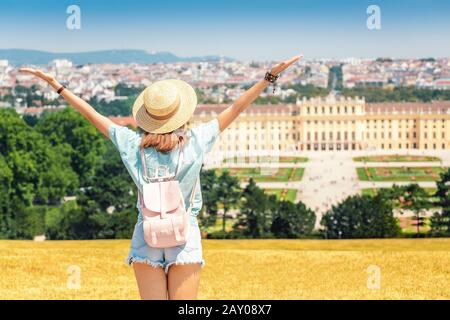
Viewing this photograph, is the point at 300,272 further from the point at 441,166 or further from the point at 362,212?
the point at 441,166

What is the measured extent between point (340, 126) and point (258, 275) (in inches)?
1636

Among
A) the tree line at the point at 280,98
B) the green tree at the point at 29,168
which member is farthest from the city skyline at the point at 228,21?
the green tree at the point at 29,168

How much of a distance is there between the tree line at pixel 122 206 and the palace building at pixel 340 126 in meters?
17.3

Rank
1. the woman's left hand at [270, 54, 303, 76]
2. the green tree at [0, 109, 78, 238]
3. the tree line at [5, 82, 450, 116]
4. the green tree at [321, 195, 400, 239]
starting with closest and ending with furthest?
the woman's left hand at [270, 54, 303, 76], the green tree at [321, 195, 400, 239], the green tree at [0, 109, 78, 238], the tree line at [5, 82, 450, 116]

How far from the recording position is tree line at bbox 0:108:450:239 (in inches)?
683

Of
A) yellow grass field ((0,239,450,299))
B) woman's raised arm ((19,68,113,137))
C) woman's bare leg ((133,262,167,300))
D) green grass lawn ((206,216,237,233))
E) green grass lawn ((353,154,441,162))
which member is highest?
woman's raised arm ((19,68,113,137))

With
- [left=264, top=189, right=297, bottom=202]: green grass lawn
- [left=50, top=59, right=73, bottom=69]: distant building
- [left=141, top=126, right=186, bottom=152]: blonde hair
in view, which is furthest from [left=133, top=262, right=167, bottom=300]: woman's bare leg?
[left=50, top=59, right=73, bottom=69]: distant building

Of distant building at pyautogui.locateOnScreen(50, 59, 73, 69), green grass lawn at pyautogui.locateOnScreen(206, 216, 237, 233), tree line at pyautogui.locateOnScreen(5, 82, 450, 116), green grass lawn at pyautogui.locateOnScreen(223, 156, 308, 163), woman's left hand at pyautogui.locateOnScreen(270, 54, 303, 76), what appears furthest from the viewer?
distant building at pyautogui.locateOnScreen(50, 59, 73, 69)

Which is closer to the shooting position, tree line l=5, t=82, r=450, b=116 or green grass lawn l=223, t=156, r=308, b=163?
green grass lawn l=223, t=156, r=308, b=163

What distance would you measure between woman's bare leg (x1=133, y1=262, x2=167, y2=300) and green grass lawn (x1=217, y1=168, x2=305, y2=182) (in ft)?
88.1

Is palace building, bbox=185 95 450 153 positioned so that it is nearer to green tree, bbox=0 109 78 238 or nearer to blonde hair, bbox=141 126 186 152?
green tree, bbox=0 109 78 238

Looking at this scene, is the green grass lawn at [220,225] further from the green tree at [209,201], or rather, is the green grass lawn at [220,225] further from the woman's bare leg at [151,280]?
the woman's bare leg at [151,280]
